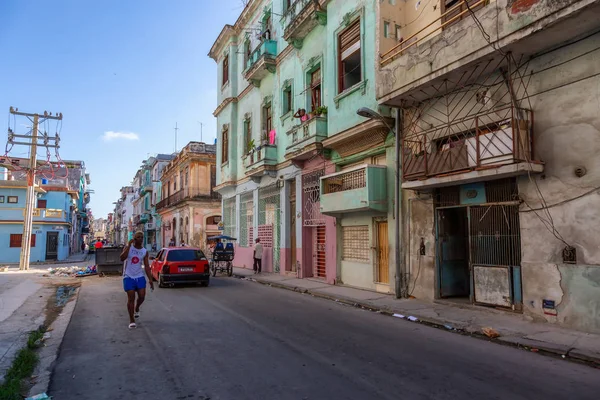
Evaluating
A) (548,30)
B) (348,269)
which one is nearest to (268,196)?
(348,269)

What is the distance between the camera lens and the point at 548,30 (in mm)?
7918

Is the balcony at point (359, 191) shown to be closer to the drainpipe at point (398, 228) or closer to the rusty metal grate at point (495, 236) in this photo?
the drainpipe at point (398, 228)

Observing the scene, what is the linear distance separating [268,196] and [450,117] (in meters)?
12.7

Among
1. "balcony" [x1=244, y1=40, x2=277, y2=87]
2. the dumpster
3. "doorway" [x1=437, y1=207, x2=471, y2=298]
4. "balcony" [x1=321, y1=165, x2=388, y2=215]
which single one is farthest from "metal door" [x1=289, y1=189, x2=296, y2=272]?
"doorway" [x1=437, y1=207, x2=471, y2=298]

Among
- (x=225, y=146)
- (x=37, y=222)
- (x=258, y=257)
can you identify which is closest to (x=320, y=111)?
→ (x=258, y=257)

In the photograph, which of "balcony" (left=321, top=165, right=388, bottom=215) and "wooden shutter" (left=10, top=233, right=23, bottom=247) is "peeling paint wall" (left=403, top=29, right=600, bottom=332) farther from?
"wooden shutter" (left=10, top=233, right=23, bottom=247)

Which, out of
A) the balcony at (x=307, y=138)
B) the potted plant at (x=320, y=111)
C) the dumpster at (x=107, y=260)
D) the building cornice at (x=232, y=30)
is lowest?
the dumpster at (x=107, y=260)

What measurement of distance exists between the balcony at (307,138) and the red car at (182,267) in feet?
18.3

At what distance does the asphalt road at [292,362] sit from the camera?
4844 millimetres

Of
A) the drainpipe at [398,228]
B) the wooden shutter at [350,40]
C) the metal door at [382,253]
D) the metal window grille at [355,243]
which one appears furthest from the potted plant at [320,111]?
the metal door at [382,253]

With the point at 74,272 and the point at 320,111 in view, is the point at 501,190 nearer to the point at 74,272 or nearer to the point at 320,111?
the point at 320,111

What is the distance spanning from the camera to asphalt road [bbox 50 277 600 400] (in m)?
4.84

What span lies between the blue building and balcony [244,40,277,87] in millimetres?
24197

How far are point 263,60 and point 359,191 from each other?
35.8 feet
